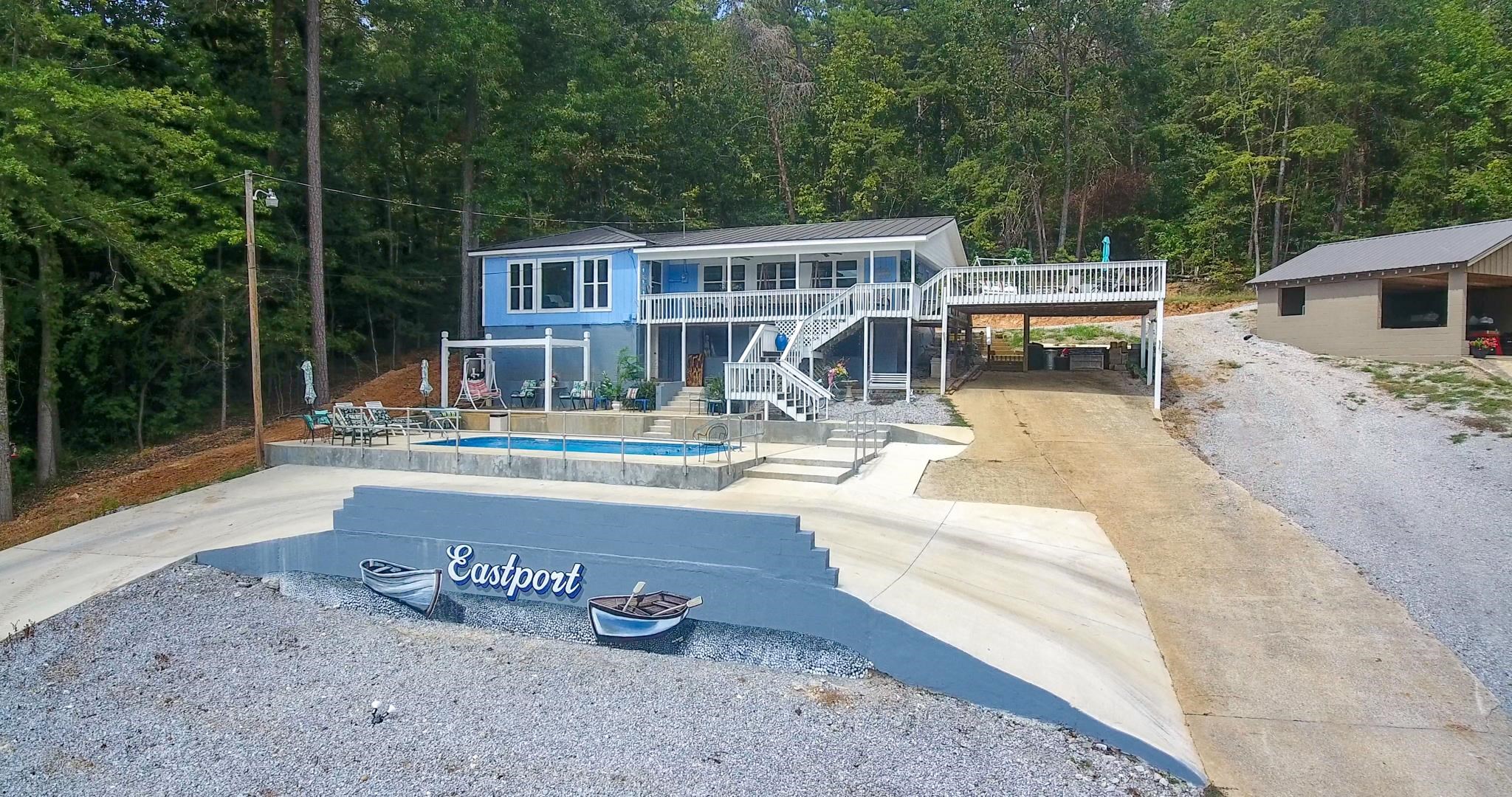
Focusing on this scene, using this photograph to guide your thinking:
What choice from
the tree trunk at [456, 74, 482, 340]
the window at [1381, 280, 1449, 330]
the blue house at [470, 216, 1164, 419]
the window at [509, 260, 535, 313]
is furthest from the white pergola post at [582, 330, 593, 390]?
the window at [1381, 280, 1449, 330]

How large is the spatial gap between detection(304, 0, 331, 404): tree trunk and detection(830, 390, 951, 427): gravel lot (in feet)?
42.6

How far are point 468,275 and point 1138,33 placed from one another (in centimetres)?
3253

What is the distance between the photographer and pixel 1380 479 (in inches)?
519

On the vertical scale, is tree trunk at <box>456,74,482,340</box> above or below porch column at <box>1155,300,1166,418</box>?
above

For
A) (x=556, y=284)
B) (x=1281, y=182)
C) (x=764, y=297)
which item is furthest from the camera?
(x=1281, y=182)

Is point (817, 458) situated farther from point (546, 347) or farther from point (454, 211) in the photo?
point (454, 211)

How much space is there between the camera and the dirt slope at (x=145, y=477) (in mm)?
15555

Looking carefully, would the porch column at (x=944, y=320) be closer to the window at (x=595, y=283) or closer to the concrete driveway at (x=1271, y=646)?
the concrete driveway at (x=1271, y=646)

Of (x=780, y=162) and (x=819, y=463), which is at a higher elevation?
(x=780, y=162)

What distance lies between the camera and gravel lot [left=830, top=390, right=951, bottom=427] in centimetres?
1833

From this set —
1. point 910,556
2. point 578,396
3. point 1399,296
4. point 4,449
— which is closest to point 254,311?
point 4,449

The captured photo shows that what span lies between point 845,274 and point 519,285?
32.2 ft

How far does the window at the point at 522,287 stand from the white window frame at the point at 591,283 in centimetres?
162

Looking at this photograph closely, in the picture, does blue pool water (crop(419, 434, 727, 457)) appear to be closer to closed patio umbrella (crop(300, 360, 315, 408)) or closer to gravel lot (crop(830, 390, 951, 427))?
closed patio umbrella (crop(300, 360, 315, 408))
